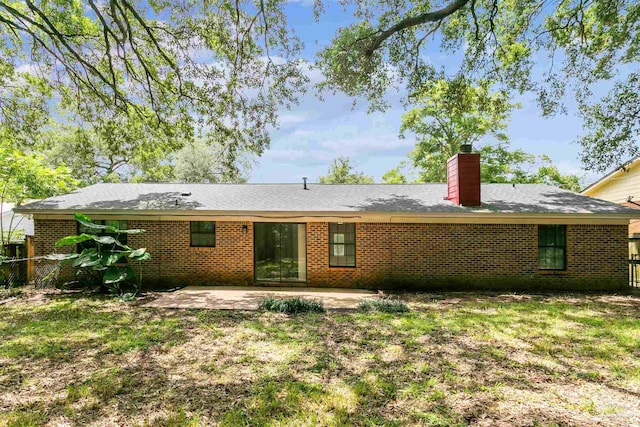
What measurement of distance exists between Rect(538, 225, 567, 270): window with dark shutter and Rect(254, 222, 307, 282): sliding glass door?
681 centimetres

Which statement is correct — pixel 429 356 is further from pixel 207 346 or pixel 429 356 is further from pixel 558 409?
pixel 207 346

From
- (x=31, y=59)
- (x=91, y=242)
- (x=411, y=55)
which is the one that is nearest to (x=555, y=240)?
(x=411, y=55)

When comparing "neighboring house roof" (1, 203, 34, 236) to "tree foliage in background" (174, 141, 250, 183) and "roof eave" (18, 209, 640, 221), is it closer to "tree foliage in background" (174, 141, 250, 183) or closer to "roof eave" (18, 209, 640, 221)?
"roof eave" (18, 209, 640, 221)

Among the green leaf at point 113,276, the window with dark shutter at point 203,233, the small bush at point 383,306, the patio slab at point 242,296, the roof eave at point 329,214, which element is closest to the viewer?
the small bush at point 383,306

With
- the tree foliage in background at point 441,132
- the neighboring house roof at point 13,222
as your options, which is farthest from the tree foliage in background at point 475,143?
the neighboring house roof at point 13,222

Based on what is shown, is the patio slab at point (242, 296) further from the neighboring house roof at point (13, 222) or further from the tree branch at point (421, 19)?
the neighboring house roof at point (13, 222)

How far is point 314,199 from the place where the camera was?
11.5m

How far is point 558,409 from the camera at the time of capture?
3.62 m

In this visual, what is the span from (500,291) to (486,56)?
24.3 feet

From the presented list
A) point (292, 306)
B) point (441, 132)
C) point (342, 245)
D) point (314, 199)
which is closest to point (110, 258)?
point (292, 306)

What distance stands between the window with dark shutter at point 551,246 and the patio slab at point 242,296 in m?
5.09

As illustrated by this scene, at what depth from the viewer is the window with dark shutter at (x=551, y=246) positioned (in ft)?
34.0

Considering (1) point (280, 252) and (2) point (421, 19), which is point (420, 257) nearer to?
(1) point (280, 252)

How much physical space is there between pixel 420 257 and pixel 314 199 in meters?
3.68
